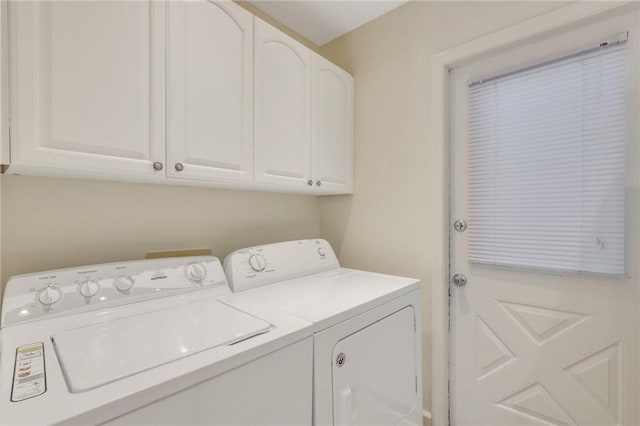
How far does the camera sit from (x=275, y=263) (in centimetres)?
155

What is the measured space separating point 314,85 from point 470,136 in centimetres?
93

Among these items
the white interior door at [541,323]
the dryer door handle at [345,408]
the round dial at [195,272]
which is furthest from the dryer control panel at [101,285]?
the white interior door at [541,323]

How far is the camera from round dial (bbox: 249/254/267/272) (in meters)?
1.45

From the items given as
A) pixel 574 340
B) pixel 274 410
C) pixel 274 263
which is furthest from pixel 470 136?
pixel 274 410

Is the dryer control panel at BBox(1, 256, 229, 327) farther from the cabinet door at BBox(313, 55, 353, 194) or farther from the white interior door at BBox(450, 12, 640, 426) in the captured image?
the white interior door at BBox(450, 12, 640, 426)

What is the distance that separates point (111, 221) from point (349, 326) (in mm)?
1101

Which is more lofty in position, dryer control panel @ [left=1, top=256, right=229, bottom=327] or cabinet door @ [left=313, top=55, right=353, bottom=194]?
cabinet door @ [left=313, top=55, right=353, bottom=194]

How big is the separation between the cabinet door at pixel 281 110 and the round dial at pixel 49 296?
84 cm

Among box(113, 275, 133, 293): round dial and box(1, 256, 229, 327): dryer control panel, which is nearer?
box(1, 256, 229, 327): dryer control panel

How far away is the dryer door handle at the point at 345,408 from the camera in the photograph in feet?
3.36

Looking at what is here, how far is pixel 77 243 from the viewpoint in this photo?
3.97 ft

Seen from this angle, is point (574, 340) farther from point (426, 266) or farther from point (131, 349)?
point (131, 349)

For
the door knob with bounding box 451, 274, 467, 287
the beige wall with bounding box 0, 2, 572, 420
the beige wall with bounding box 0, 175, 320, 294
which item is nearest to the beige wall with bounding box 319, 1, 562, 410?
the beige wall with bounding box 0, 2, 572, 420

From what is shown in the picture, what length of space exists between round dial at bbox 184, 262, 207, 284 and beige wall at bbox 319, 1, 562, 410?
1.10 metres
